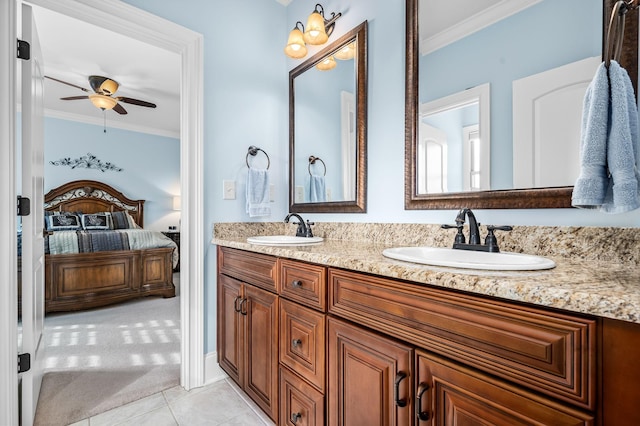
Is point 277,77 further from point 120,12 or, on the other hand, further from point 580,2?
point 580,2

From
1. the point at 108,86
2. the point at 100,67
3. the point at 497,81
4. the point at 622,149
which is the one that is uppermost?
the point at 100,67

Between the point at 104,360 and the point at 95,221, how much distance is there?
3171mm

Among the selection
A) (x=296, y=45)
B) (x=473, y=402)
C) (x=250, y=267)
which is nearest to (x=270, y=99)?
(x=296, y=45)

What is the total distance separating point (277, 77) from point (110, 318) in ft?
9.31

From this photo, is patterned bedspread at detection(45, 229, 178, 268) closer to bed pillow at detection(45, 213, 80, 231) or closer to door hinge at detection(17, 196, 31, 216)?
bed pillow at detection(45, 213, 80, 231)

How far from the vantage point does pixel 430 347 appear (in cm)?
81

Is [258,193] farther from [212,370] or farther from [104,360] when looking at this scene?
A: [104,360]

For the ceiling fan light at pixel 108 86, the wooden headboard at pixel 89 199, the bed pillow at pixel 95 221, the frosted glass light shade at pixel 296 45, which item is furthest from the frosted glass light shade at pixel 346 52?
the wooden headboard at pixel 89 199

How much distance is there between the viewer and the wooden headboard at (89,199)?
485cm

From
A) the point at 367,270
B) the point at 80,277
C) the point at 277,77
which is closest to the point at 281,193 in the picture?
the point at 277,77

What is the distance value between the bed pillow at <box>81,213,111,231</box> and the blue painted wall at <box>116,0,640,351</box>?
147 inches

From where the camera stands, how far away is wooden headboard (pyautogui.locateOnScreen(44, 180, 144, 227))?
485 cm

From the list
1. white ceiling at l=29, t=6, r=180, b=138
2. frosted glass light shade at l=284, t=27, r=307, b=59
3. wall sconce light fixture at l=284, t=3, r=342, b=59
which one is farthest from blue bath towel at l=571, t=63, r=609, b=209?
white ceiling at l=29, t=6, r=180, b=138

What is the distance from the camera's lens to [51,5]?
60.1 inches
